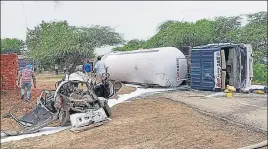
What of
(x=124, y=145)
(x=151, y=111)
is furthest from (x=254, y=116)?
(x=124, y=145)

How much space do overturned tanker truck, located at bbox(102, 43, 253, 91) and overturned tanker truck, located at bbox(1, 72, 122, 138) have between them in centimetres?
622

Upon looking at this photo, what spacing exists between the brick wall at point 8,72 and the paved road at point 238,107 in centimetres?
687

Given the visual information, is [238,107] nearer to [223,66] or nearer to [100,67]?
[223,66]

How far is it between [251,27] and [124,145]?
20.4 m

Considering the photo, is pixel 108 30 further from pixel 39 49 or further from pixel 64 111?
pixel 64 111

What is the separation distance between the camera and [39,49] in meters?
33.3

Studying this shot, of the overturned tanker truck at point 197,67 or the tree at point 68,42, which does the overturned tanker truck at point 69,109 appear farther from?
the tree at point 68,42

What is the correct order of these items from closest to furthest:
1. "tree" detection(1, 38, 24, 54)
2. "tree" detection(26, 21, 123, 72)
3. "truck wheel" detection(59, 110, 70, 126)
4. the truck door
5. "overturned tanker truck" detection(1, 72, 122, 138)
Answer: "overturned tanker truck" detection(1, 72, 122, 138) → "truck wheel" detection(59, 110, 70, 126) → the truck door → "tree" detection(26, 21, 123, 72) → "tree" detection(1, 38, 24, 54)

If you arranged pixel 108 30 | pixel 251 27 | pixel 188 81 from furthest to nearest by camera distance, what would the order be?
1. pixel 108 30
2. pixel 251 27
3. pixel 188 81

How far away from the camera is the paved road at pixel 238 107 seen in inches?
344

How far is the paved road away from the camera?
873 cm

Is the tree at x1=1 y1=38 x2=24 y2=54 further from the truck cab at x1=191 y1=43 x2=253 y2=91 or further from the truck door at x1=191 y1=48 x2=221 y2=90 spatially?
the truck cab at x1=191 y1=43 x2=253 y2=91

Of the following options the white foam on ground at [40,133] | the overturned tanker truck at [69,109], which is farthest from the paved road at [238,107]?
the white foam on ground at [40,133]

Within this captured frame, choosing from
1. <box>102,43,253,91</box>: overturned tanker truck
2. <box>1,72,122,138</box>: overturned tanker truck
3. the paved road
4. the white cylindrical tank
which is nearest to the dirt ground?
<box>1,72,122,138</box>: overturned tanker truck
